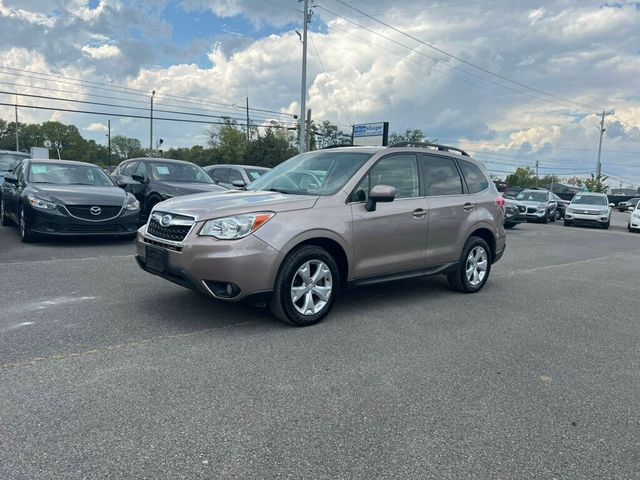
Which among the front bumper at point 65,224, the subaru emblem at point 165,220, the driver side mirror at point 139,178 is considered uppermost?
the driver side mirror at point 139,178

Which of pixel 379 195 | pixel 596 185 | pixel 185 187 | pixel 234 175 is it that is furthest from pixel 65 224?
pixel 596 185

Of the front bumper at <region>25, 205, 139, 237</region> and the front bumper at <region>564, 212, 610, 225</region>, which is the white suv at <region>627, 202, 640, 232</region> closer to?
the front bumper at <region>564, 212, 610, 225</region>

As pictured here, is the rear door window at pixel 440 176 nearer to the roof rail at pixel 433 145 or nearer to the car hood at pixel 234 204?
the roof rail at pixel 433 145

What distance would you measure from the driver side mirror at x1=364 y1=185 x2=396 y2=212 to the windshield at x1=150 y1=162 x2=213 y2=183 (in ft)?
23.4

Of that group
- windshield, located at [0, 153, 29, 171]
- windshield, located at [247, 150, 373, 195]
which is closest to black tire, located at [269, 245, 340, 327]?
windshield, located at [247, 150, 373, 195]

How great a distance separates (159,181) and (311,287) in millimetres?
7416

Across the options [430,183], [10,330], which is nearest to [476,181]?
[430,183]

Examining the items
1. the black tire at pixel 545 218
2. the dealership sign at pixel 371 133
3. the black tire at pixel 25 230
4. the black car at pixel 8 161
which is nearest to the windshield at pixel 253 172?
the black car at pixel 8 161

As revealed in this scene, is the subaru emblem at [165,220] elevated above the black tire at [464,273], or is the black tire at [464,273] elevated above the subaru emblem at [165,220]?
the subaru emblem at [165,220]

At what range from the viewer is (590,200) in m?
23.0

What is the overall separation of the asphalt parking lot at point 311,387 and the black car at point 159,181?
4.77 m

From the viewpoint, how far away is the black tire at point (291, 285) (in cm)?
457

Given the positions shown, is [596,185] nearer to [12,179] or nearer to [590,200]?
[590,200]

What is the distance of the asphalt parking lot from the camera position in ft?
8.66
